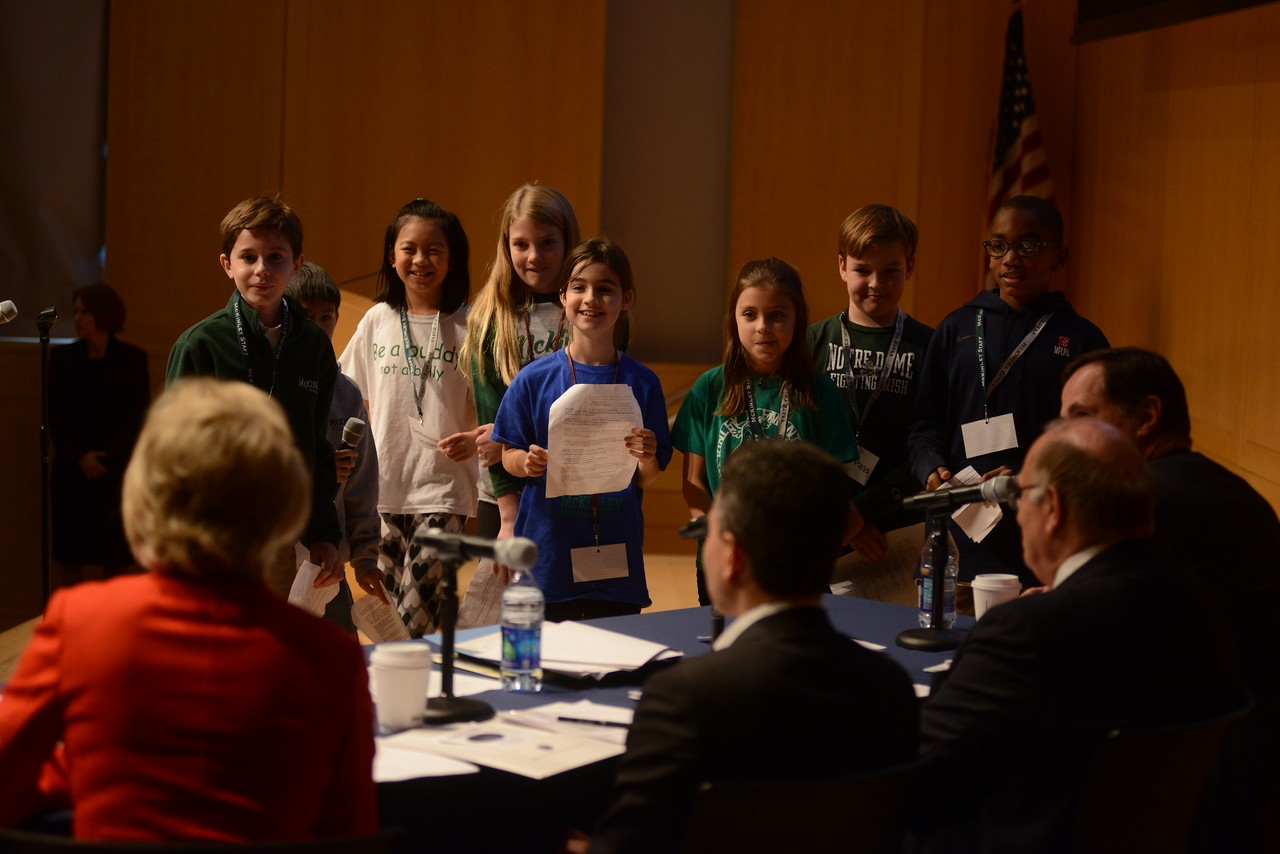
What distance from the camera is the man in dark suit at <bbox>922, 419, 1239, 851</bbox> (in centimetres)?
174

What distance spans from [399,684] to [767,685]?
678mm

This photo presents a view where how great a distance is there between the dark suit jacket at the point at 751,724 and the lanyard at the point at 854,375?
2069 mm

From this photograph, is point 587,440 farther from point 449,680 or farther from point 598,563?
point 449,680

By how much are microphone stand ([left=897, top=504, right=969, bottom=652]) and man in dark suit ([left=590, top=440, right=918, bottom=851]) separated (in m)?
0.97

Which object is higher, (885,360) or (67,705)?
(885,360)

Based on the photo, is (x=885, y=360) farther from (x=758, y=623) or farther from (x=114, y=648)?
(x=114, y=648)

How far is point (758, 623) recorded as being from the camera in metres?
1.53

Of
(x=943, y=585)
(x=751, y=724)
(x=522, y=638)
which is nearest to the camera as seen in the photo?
(x=751, y=724)

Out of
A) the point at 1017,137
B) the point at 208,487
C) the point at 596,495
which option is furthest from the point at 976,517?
the point at 1017,137

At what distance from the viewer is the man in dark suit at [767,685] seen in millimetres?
1427

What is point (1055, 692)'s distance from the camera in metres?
1.75

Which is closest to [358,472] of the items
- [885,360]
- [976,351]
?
[885,360]

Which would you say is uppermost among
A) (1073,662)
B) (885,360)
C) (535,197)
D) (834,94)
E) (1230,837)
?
(834,94)

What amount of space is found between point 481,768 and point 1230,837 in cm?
140
